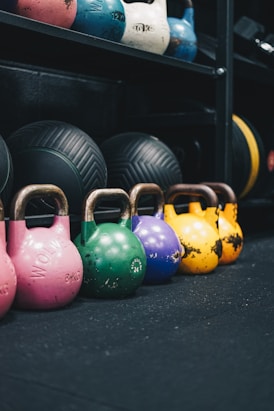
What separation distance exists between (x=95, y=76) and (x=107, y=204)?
838 millimetres

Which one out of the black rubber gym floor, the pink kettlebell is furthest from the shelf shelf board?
the black rubber gym floor

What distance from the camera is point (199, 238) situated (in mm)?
2260

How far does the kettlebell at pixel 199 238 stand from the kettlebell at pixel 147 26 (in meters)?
0.66

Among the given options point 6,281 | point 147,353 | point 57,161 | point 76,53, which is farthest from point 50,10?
point 147,353

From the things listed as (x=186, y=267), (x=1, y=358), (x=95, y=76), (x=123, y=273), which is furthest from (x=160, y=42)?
(x=1, y=358)

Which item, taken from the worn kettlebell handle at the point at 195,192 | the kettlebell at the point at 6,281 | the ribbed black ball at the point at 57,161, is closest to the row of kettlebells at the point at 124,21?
the ribbed black ball at the point at 57,161

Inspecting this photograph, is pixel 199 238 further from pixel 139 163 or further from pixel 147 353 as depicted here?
pixel 147 353

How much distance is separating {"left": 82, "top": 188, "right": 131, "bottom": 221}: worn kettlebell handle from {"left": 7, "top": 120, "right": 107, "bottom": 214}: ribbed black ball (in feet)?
0.88

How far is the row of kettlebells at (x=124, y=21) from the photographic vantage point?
2.13 metres

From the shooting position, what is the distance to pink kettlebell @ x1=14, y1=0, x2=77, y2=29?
2.08 m

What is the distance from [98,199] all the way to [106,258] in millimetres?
187

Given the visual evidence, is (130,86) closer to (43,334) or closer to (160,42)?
(160,42)

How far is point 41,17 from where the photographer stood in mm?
2129

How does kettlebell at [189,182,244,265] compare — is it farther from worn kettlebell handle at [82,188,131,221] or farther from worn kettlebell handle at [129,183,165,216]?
worn kettlebell handle at [82,188,131,221]
